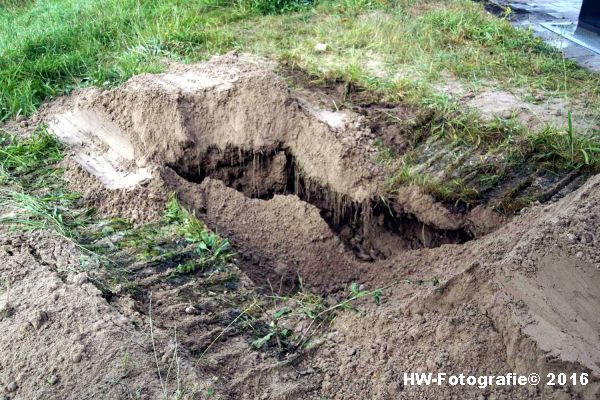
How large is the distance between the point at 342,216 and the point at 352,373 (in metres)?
1.77

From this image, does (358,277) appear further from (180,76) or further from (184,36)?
(184,36)

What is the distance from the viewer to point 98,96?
521 cm

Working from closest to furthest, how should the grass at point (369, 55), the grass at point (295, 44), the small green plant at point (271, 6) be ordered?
the grass at point (369, 55), the grass at point (295, 44), the small green plant at point (271, 6)

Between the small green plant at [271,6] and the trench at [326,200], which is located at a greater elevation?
the small green plant at [271,6]

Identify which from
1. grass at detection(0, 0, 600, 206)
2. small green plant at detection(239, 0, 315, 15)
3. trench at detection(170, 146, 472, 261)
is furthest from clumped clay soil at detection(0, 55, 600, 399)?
small green plant at detection(239, 0, 315, 15)

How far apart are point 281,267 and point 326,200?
2.47 feet

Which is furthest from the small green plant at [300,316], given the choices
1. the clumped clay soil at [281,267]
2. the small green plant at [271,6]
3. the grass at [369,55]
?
the small green plant at [271,6]

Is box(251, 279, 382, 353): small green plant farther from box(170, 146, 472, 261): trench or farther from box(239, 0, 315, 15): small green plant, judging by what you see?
box(239, 0, 315, 15): small green plant

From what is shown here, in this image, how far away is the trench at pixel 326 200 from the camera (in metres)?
4.64

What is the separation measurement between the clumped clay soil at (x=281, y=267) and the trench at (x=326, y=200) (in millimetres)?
11

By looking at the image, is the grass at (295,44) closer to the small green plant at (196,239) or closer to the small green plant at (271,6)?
the small green plant at (271,6)

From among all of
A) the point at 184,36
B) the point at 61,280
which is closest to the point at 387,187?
the point at 61,280

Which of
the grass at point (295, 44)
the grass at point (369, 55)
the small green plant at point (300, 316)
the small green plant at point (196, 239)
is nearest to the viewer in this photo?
the small green plant at point (300, 316)

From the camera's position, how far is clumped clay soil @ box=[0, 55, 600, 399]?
302 centimetres
